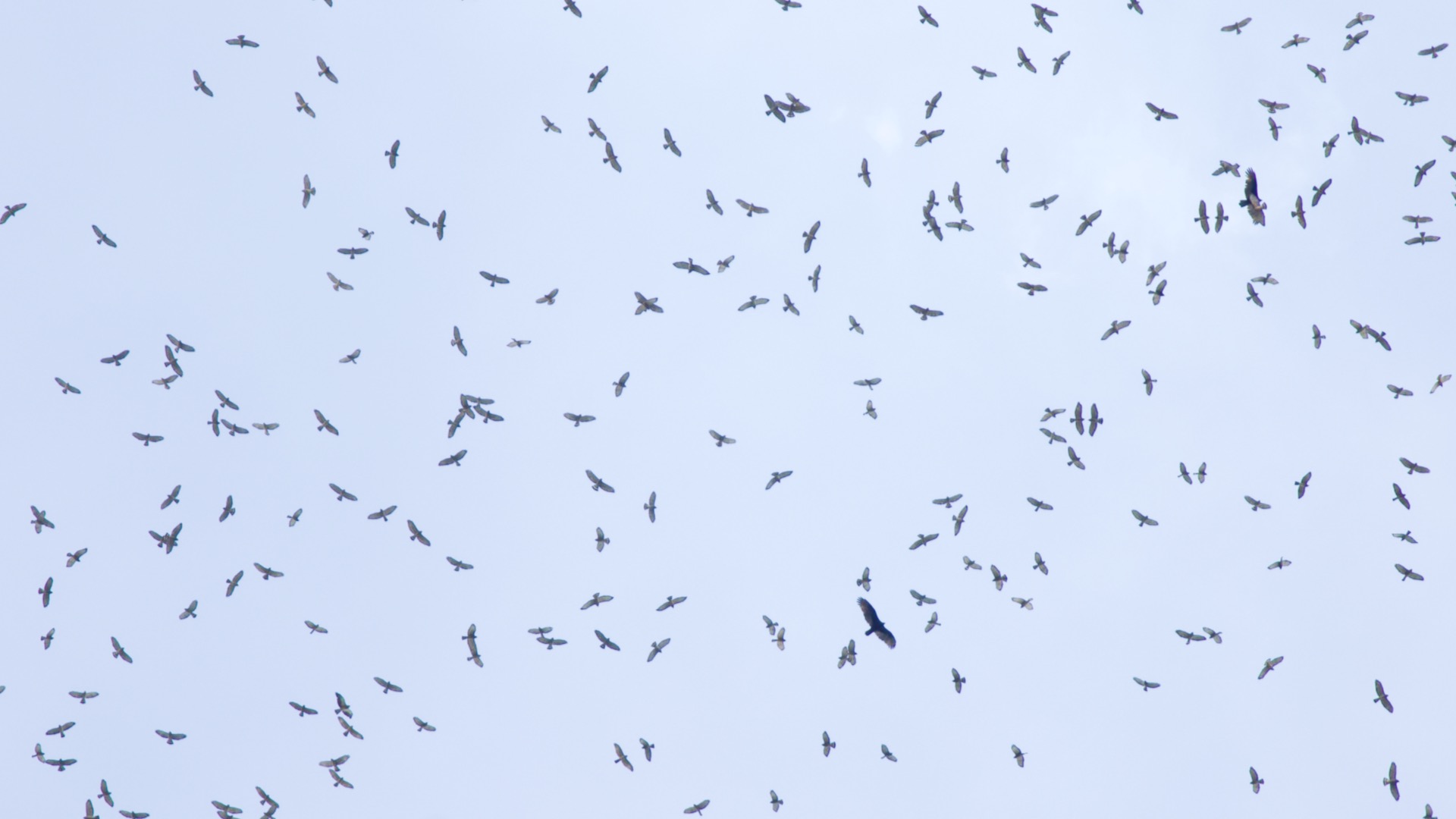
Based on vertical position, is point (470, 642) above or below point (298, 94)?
below

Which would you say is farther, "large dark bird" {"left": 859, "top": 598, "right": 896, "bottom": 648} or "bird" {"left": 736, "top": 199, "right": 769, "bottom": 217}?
"bird" {"left": 736, "top": 199, "right": 769, "bottom": 217}

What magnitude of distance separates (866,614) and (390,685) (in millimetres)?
30183

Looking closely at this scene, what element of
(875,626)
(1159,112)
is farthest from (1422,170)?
(875,626)

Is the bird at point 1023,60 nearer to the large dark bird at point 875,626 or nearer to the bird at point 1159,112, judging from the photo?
the bird at point 1159,112

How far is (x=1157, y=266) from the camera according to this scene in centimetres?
5972

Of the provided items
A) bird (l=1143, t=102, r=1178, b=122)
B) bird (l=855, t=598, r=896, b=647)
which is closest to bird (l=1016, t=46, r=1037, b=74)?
bird (l=1143, t=102, r=1178, b=122)

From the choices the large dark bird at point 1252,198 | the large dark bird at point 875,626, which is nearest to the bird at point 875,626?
the large dark bird at point 875,626

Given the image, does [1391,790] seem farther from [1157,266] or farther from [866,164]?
[866,164]

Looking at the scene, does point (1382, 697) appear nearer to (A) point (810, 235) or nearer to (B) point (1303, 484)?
(B) point (1303, 484)

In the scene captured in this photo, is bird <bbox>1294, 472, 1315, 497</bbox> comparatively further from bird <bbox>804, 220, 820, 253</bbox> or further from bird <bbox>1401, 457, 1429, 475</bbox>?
bird <bbox>804, 220, 820, 253</bbox>

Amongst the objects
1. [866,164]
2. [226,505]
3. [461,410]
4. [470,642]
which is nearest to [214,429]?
[226,505]

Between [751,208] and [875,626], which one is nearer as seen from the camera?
[875,626]

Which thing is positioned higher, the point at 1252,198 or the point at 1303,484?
the point at 1252,198

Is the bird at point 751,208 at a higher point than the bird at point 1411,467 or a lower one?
higher
